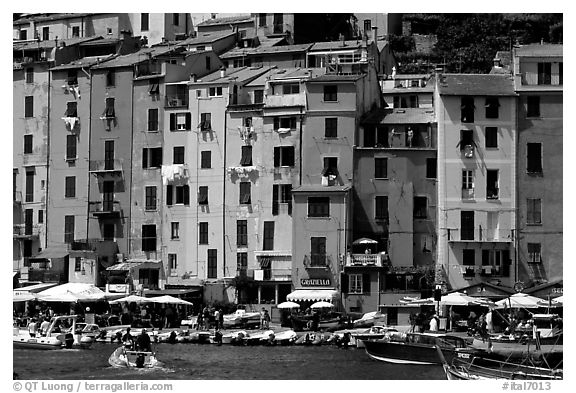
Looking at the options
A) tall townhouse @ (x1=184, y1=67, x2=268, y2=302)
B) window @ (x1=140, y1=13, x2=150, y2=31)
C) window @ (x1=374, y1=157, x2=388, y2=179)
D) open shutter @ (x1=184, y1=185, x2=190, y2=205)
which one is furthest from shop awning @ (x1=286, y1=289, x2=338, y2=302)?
window @ (x1=140, y1=13, x2=150, y2=31)

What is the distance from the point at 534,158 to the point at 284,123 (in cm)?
1198

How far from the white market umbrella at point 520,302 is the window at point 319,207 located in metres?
9.87

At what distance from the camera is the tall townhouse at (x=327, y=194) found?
75.8m

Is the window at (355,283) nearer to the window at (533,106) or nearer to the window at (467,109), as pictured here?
the window at (467,109)

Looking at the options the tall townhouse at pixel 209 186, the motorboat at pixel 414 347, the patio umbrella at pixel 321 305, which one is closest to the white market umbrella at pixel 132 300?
the tall townhouse at pixel 209 186

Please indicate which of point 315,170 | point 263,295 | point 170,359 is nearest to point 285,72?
point 315,170

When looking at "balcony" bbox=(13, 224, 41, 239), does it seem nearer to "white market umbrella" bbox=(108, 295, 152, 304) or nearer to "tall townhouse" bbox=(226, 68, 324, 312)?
"white market umbrella" bbox=(108, 295, 152, 304)

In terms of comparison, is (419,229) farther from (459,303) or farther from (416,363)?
(416,363)

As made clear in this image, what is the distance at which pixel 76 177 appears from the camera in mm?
84062

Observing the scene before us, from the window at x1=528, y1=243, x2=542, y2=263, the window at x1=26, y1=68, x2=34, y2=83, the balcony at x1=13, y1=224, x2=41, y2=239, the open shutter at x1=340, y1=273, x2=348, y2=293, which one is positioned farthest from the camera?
the window at x1=26, y1=68, x2=34, y2=83

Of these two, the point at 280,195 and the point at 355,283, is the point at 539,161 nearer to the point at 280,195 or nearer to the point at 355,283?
the point at 355,283

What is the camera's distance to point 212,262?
79.8 meters

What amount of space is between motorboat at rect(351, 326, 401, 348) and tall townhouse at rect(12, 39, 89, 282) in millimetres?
19258

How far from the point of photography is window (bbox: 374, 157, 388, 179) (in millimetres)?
77438
